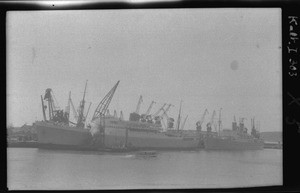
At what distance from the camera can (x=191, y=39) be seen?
328cm

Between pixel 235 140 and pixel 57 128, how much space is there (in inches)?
43.0

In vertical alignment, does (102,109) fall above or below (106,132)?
above

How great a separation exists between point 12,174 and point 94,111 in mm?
630

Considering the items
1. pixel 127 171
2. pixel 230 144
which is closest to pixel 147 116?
pixel 127 171

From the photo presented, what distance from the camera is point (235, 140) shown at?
329 centimetres

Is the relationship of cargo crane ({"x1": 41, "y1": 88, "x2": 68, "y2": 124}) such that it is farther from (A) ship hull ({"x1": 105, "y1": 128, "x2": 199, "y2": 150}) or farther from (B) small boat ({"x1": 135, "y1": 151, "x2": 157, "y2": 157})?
(B) small boat ({"x1": 135, "y1": 151, "x2": 157, "y2": 157})

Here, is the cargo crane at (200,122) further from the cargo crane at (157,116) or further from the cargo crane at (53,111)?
the cargo crane at (53,111)

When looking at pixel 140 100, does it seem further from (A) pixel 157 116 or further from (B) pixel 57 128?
(B) pixel 57 128

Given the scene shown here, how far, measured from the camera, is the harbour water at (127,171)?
3256 millimetres
